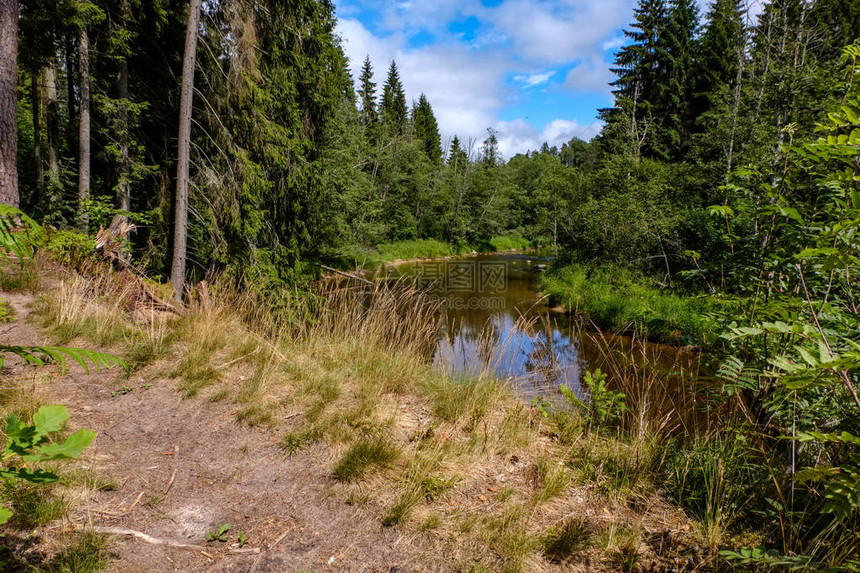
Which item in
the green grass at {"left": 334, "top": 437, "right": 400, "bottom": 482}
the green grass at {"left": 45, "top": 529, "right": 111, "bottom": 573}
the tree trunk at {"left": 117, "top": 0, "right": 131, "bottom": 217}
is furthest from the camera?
the tree trunk at {"left": 117, "top": 0, "right": 131, "bottom": 217}

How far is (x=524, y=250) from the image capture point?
36375 mm

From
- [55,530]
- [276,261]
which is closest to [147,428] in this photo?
[55,530]

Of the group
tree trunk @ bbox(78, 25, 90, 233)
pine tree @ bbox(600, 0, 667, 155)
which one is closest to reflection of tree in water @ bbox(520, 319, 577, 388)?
tree trunk @ bbox(78, 25, 90, 233)

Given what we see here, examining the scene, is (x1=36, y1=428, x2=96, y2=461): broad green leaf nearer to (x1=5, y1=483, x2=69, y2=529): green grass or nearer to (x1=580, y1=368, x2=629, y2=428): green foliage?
(x1=5, y1=483, x2=69, y2=529): green grass

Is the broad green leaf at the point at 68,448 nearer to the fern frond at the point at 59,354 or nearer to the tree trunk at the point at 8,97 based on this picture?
the fern frond at the point at 59,354

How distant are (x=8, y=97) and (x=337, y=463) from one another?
597cm

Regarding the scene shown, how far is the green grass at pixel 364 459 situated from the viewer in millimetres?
2465

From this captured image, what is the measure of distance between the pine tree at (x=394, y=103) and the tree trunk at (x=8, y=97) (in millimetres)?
32574

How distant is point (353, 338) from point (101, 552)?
274 centimetres

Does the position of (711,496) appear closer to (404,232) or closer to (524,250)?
(404,232)

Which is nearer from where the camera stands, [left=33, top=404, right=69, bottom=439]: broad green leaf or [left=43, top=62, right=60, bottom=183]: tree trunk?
[left=33, top=404, right=69, bottom=439]: broad green leaf

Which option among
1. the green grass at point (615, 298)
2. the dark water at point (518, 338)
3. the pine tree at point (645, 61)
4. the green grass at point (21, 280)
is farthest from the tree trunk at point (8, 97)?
the pine tree at point (645, 61)

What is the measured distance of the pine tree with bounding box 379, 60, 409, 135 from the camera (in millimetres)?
36697

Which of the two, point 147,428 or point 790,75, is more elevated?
point 790,75
